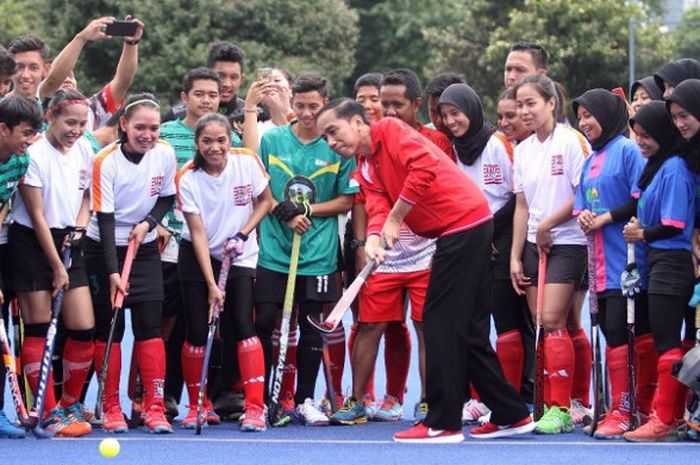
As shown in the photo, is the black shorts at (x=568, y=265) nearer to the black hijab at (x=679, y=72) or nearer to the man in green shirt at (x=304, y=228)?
the black hijab at (x=679, y=72)

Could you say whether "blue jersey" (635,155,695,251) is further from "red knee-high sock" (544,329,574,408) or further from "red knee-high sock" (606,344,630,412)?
"red knee-high sock" (544,329,574,408)

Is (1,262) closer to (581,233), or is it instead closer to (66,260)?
(66,260)

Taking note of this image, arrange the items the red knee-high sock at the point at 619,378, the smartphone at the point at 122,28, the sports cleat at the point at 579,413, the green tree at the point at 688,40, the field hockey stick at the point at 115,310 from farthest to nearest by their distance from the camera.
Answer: the green tree at the point at 688,40
the smartphone at the point at 122,28
the sports cleat at the point at 579,413
the field hockey stick at the point at 115,310
the red knee-high sock at the point at 619,378

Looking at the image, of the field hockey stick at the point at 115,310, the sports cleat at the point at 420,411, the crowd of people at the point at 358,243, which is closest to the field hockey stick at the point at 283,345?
the crowd of people at the point at 358,243

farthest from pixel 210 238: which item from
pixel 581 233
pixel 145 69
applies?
pixel 145 69

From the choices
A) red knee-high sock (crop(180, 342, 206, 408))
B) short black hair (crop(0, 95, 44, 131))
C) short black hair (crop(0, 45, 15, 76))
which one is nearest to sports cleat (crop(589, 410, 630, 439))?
red knee-high sock (crop(180, 342, 206, 408))

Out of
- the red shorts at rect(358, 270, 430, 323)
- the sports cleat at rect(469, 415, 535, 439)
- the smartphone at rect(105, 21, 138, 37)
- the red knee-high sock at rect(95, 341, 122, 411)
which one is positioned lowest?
the sports cleat at rect(469, 415, 535, 439)

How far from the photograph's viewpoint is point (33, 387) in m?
7.93

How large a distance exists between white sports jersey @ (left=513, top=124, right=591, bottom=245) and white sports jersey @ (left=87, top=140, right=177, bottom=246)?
6.38 feet

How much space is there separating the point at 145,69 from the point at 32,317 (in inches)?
884

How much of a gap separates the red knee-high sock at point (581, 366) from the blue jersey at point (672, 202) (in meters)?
0.99

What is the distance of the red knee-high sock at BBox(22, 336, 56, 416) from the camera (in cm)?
791

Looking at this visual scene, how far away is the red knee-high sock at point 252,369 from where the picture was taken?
8.09m

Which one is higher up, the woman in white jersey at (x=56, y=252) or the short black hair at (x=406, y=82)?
the short black hair at (x=406, y=82)
